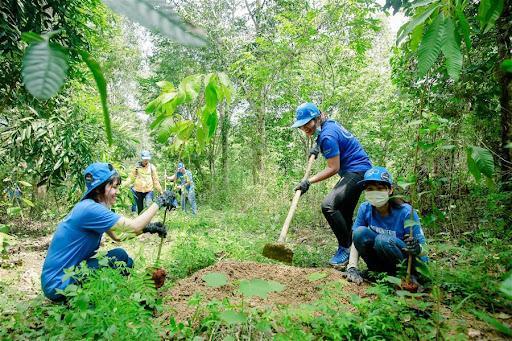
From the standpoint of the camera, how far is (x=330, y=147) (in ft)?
12.1

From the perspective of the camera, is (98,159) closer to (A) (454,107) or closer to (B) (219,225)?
(B) (219,225)

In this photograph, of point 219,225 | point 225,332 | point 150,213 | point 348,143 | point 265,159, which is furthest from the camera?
point 265,159

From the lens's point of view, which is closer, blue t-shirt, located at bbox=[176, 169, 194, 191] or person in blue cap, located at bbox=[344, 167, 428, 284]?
person in blue cap, located at bbox=[344, 167, 428, 284]

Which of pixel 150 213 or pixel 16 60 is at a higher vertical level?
pixel 16 60

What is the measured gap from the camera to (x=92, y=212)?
2770 millimetres

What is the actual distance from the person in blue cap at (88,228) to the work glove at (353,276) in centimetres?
155

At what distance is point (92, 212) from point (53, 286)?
22.8 inches

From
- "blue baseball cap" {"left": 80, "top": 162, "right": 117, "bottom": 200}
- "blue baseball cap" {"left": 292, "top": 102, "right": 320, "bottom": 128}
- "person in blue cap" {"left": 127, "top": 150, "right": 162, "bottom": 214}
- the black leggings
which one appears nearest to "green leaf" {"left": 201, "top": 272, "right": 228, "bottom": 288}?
"blue baseball cap" {"left": 80, "top": 162, "right": 117, "bottom": 200}

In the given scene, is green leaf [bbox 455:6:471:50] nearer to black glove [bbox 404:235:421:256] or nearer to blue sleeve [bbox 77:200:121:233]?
black glove [bbox 404:235:421:256]

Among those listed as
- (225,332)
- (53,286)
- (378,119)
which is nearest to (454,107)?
(378,119)

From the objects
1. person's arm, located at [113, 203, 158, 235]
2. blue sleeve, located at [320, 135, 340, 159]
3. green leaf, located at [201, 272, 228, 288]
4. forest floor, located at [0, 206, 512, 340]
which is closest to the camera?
green leaf, located at [201, 272, 228, 288]

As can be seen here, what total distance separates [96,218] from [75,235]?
0.67ft

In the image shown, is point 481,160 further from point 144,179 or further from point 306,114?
point 144,179

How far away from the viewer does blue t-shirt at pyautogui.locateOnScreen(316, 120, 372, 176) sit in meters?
3.69
